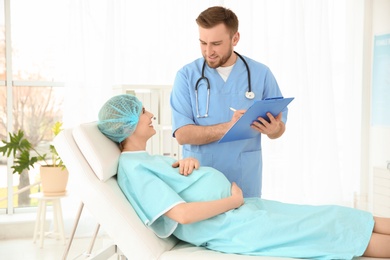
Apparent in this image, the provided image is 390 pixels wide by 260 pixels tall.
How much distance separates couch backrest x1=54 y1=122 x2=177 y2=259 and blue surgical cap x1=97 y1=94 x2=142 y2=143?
107mm

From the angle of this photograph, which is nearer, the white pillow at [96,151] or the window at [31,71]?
the white pillow at [96,151]

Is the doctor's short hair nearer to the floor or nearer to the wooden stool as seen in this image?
the floor

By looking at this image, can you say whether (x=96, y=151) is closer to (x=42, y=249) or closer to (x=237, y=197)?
(x=237, y=197)

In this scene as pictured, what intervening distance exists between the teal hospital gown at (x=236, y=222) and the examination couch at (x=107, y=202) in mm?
50

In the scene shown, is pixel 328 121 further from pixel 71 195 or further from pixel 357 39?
pixel 71 195

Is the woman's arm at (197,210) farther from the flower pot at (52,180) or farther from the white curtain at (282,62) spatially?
the white curtain at (282,62)

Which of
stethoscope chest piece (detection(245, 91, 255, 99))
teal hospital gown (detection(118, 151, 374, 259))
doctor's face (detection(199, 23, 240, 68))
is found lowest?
teal hospital gown (detection(118, 151, 374, 259))

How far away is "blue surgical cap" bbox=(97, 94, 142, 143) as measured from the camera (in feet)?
6.92

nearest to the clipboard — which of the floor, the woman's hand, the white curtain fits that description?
the woman's hand

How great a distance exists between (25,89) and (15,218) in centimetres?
133

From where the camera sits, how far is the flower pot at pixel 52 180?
4.17 m

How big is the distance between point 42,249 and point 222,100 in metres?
2.24

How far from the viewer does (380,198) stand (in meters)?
4.57

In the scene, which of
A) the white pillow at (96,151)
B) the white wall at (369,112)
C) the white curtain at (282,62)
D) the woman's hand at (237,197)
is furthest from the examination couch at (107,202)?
the white wall at (369,112)
